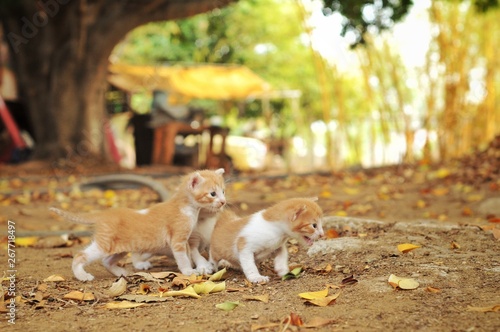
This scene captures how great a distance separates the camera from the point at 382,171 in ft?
35.4

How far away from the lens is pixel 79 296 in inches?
125

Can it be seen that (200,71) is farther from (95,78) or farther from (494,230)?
(494,230)

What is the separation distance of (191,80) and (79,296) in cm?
1289

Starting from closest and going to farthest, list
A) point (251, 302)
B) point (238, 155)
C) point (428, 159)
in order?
1. point (251, 302)
2. point (428, 159)
3. point (238, 155)

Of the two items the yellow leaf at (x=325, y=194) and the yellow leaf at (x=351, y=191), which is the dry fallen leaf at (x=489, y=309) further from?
the yellow leaf at (x=351, y=191)

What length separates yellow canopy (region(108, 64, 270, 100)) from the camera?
1491cm

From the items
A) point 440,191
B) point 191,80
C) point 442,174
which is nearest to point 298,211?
point 440,191

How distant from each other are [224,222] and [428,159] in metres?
8.45

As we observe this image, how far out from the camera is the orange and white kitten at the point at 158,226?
364 cm

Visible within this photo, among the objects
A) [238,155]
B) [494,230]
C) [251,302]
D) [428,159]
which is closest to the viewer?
[251,302]

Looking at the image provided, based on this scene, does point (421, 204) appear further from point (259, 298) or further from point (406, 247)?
point (259, 298)

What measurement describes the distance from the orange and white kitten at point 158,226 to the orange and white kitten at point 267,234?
185 mm

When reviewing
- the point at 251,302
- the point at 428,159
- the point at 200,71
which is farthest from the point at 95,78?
the point at 251,302

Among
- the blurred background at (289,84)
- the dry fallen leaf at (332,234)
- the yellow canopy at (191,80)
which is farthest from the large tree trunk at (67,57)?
the dry fallen leaf at (332,234)
